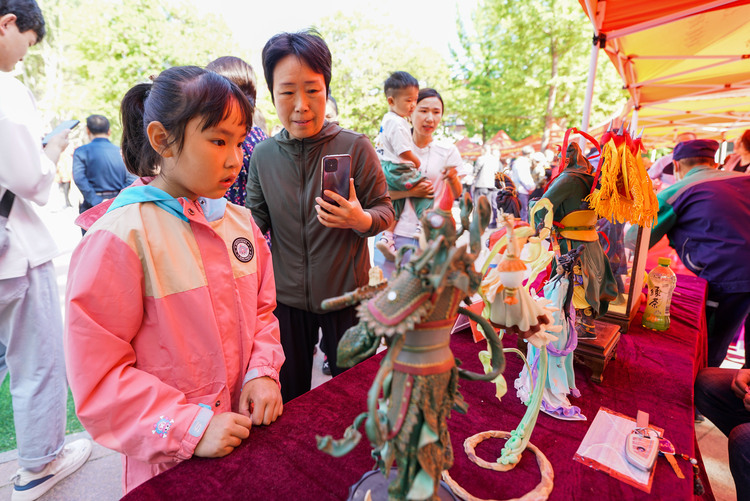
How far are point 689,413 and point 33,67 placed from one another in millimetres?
22916

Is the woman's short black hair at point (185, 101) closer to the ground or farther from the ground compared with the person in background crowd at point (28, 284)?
farther from the ground

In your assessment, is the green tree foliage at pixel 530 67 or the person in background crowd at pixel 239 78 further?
the green tree foliage at pixel 530 67

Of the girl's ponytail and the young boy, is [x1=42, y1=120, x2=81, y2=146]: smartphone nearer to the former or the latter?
the girl's ponytail

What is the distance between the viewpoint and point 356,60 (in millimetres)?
14641

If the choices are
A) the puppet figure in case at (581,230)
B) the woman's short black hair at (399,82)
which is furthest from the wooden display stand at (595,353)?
the woman's short black hair at (399,82)

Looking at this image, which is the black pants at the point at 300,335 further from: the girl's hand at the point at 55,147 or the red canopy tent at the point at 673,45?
the red canopy tent at the point at 673,45

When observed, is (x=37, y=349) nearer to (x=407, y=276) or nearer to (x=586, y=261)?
(x=407, y=276)

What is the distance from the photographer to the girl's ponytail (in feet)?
3.50

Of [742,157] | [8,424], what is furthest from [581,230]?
[742,157]

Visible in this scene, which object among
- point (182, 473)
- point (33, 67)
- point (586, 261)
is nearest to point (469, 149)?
point (586, 261)

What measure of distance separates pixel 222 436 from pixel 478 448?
66 cm

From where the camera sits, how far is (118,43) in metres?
11.4

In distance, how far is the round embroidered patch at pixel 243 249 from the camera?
1148 millimetres

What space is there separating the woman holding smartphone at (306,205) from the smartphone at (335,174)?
40mm
